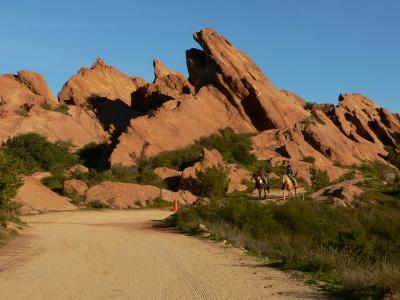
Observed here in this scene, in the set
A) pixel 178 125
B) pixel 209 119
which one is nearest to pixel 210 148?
pixel 178 125

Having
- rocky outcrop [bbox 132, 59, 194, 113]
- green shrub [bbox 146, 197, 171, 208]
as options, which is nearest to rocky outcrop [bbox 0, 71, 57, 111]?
rocky outcrop [bbox 132, 59, 194, 113]

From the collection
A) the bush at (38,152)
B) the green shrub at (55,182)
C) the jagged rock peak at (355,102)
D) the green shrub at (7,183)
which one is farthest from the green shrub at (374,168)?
the green shrub at (7,183)

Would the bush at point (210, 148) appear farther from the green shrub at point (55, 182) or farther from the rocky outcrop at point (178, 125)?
the green shrub at point (55, 182)

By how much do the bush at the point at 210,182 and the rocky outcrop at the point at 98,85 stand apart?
42.9 meters

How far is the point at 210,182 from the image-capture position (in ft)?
134

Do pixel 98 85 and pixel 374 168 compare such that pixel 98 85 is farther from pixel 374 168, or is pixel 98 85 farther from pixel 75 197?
pixel 75 197

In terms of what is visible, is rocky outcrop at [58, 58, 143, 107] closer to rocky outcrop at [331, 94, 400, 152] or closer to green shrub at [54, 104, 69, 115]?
green shrub at [54, 104, 69, 115]

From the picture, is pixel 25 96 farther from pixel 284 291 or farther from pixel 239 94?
pixel 284 291

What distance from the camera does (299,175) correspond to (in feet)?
164

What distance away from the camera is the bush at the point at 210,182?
40594mm

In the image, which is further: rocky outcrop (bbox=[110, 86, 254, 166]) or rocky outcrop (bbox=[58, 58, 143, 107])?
rocky outcrop (bbox=[58, 58, 143, 107])

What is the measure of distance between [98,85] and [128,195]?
5171 cm

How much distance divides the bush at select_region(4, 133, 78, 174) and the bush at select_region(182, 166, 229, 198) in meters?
17.3

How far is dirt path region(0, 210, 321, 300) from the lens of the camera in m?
9.12
